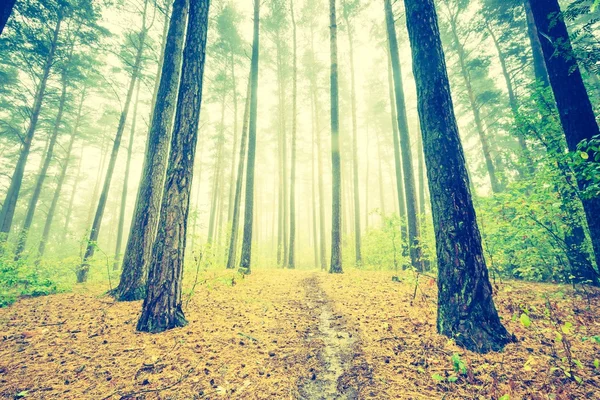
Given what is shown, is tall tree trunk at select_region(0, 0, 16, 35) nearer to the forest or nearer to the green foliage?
the forest

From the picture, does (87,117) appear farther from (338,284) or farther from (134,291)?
(338,284)

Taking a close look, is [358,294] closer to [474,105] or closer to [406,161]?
[406,161]

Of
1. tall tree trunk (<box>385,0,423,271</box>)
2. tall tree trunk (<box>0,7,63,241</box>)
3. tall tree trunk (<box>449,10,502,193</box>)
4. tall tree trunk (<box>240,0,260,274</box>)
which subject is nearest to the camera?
tall tree trunk (<box>385,0,423,271</box>)

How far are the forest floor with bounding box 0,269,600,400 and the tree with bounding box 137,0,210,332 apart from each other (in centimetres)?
33

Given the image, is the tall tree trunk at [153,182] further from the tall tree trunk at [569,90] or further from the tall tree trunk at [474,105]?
the tall tree trunk at [474,105]

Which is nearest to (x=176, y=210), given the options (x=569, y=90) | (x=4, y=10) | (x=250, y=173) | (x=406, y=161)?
(x=4, y=10)

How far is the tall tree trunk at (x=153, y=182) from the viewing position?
5.55 meters

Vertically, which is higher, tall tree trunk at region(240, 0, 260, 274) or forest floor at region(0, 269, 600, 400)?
tall tree trunk at region(240, 0, 260, 274)

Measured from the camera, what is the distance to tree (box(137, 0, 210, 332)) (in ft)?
12.5

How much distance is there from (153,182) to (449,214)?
639 centimetres

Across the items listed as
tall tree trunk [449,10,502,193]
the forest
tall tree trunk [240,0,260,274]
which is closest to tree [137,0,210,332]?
the forest

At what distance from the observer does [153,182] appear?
230 inches

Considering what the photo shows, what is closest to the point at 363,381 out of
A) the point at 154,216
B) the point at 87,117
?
the point at 154,216

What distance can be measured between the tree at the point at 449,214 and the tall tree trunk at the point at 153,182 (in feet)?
17.0
